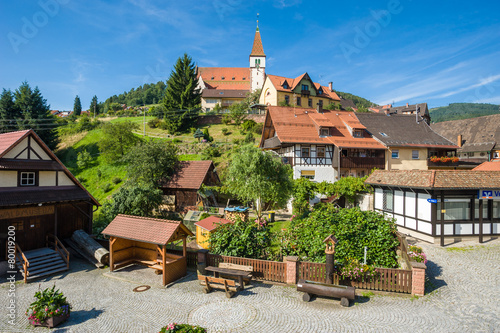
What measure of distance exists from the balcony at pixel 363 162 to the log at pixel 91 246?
75.7 ft

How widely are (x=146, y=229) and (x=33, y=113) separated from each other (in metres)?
41.5

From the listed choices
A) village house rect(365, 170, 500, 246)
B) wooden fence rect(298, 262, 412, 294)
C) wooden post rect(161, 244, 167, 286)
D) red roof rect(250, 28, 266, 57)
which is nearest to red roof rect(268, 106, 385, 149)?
village house rect(365, 170, 500, 246)

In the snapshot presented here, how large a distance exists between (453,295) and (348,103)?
68785 millimetres

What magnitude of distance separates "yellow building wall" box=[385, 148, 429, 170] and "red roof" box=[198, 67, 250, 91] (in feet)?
180

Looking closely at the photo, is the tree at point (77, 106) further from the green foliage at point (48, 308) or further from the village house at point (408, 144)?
the green foliage at point (48, 308)

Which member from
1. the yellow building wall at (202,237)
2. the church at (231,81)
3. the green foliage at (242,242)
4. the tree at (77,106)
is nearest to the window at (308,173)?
the yellow building wall at (202,237)

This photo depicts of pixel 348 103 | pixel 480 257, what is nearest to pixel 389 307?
pixel 480 257

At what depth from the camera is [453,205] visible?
16.0 m

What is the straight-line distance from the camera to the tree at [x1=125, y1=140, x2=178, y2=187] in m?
26.1

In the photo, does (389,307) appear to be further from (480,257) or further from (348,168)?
(348,168)

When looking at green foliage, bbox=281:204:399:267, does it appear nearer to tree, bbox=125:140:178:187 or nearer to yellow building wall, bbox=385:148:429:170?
tree, bbox=125:140:178:187

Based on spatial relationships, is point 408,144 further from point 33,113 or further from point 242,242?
point 33,113

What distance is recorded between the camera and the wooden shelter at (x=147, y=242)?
12.0m

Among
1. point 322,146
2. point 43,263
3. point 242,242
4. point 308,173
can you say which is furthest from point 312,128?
point 43,263
